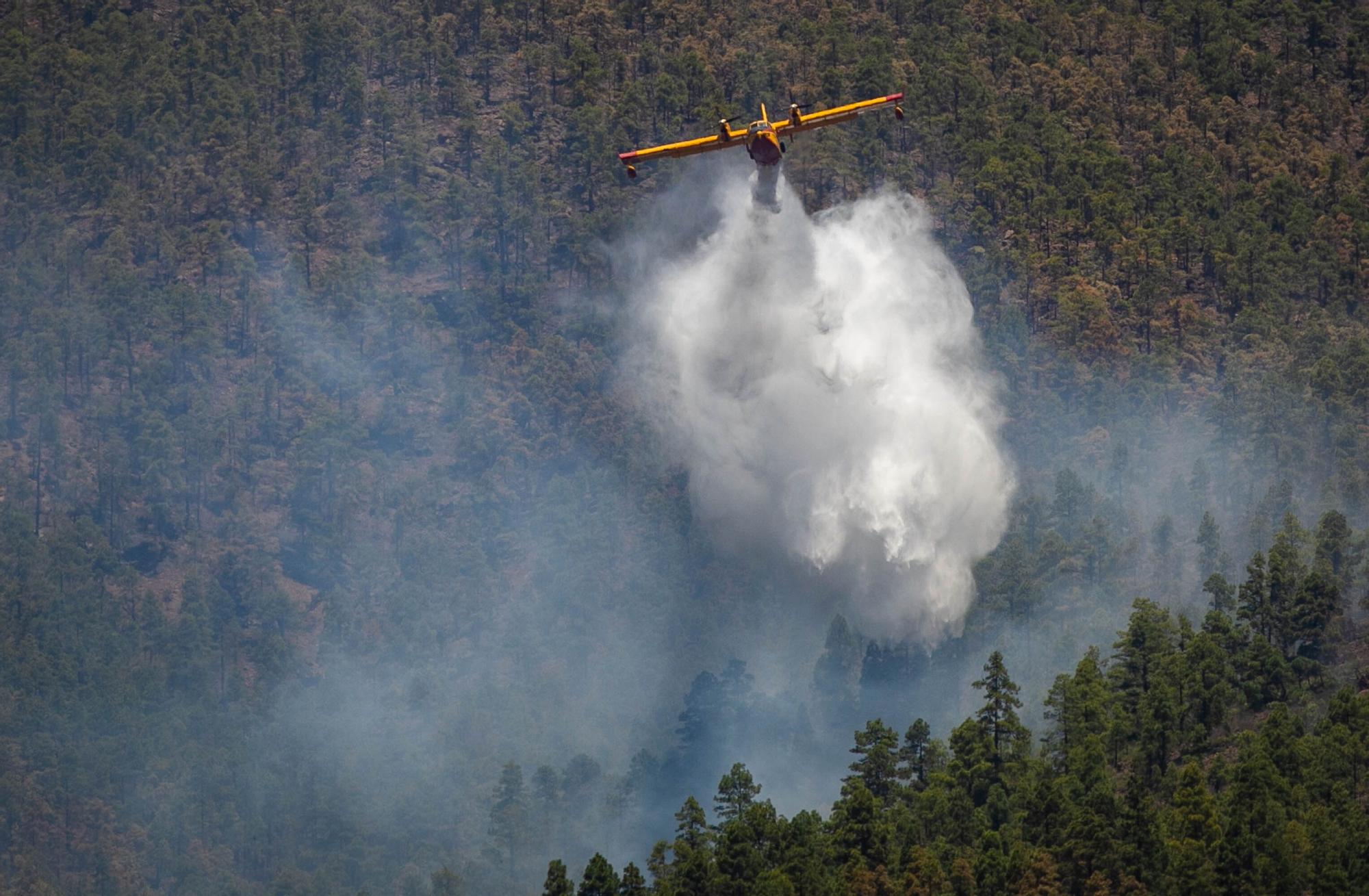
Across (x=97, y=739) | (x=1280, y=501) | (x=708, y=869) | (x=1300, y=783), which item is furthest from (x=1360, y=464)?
(x=97, y=739)

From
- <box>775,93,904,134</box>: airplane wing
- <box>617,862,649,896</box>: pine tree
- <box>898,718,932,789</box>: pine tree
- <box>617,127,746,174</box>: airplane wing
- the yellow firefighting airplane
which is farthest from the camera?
<box>898,718,932,789</box>: pine tree

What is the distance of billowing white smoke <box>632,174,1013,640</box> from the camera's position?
188 m

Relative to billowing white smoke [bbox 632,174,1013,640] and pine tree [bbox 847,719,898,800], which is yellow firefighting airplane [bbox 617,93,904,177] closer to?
pine tree [bbox 847,719,898,800]

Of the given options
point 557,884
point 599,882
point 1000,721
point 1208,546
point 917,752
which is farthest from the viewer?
point 1208,546

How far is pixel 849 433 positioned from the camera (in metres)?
192

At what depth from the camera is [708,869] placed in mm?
140125

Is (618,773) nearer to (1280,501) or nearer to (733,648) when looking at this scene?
(733,648)

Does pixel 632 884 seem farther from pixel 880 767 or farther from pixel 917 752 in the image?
pixel 917 752

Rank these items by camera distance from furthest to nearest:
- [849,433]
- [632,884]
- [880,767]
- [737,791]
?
[849,433]
[737,791]
[880,767]
[632,884]

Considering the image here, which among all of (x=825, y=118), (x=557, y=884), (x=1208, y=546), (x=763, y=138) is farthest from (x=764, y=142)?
A: (x=1208, y=546)

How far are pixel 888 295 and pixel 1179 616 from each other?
44.9m

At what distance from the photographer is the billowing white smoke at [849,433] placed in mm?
187500

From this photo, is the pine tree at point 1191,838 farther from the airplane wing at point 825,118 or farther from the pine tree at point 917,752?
the airplane wing at point 825,118

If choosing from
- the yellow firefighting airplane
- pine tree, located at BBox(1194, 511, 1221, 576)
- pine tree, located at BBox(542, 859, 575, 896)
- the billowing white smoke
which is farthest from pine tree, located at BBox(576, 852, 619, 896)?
pine tree, located at BBox(1194, 511, 1221, 576)
